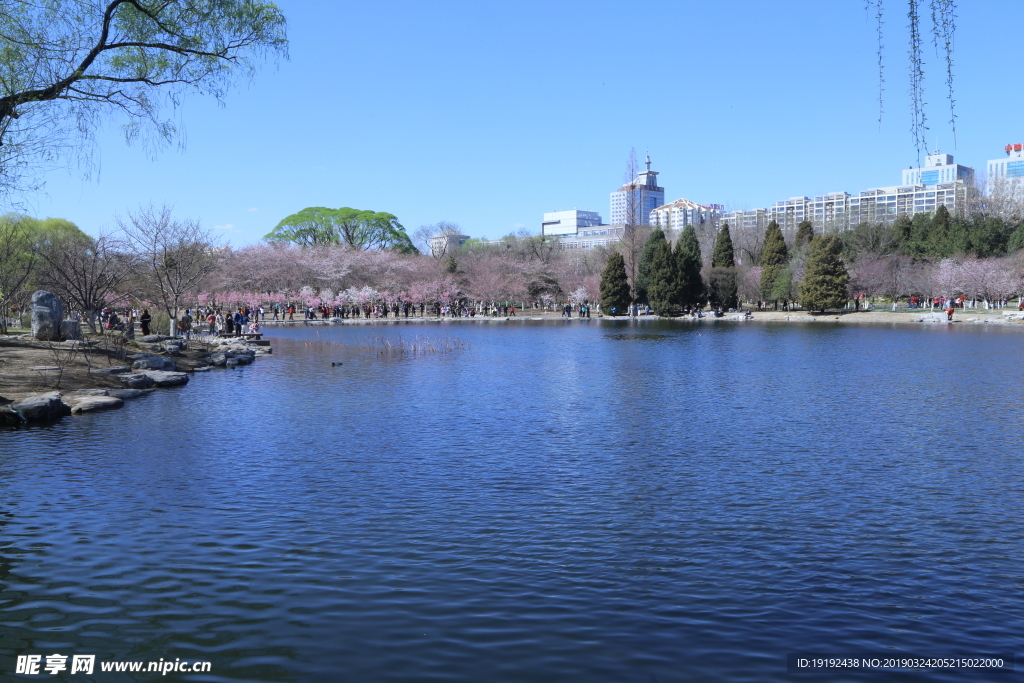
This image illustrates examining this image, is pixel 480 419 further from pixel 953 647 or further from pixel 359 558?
pixel 953 647

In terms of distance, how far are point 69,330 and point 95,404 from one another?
10.6m

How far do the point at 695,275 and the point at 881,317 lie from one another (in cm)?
1913

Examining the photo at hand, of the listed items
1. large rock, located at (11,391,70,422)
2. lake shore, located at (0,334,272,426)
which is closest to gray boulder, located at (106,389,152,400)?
lake shore, located at (0,334,272,426)

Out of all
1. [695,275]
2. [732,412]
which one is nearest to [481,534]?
[732,412]

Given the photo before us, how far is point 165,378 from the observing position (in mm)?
23906

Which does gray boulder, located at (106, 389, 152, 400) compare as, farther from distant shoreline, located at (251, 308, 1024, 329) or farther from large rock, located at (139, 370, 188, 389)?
distant shoreline, located at (251, 308, 1024, 329)

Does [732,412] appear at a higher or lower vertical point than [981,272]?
lower

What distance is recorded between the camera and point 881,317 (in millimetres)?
69812

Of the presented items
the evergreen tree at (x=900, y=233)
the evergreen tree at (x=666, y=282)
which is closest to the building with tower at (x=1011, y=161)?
the evergreen tree at (x=900, y=233)

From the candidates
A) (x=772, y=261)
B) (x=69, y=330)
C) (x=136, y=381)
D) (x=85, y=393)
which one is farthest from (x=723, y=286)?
(x=85, y=393)

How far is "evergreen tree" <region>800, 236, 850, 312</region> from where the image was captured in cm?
7431

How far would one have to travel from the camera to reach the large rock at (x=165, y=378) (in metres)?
23.7

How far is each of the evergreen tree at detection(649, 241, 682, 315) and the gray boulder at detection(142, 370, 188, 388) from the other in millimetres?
60101

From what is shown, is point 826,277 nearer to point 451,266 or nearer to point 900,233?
point 900,233
